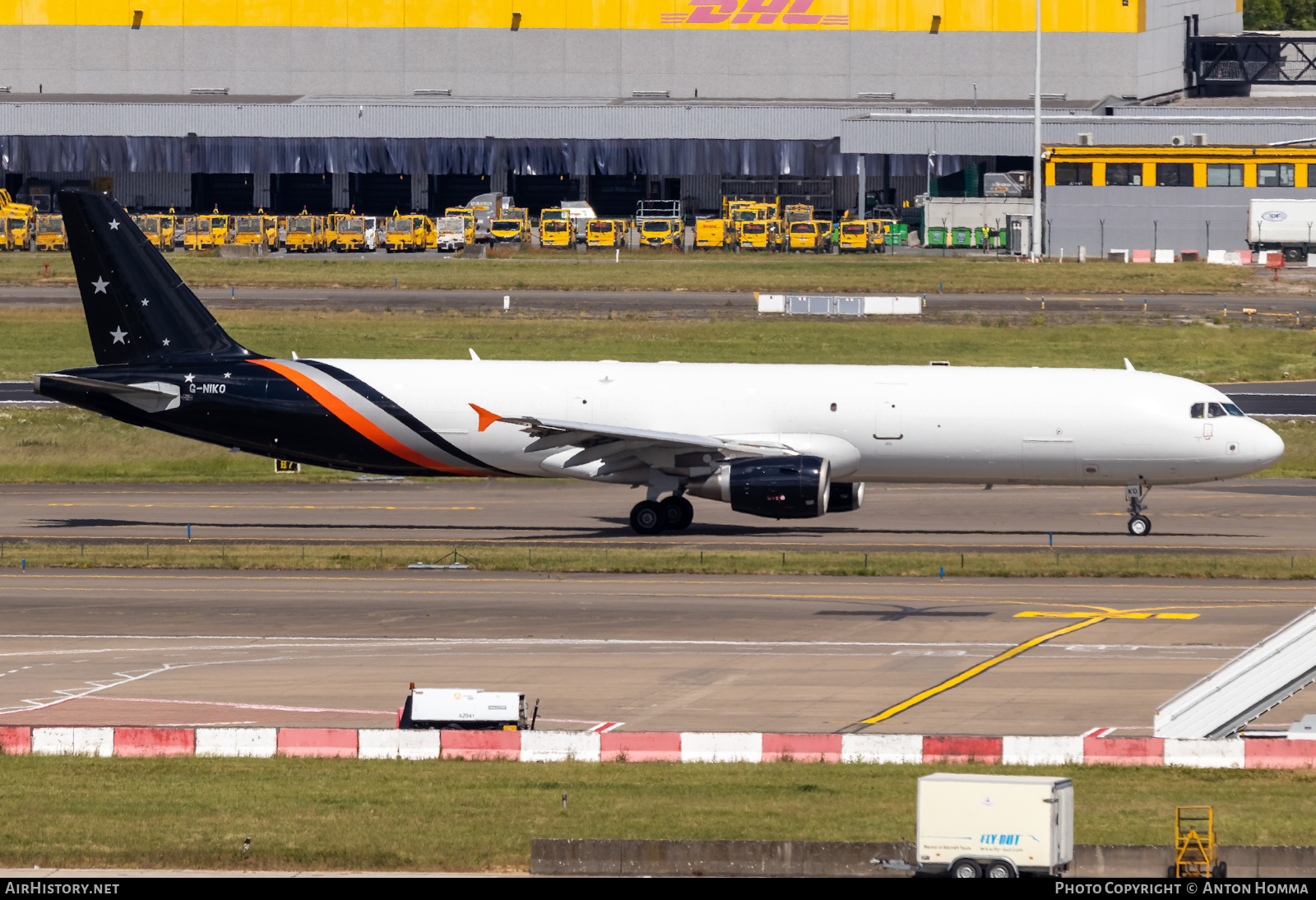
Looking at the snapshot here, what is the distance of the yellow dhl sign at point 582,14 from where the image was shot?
139 m

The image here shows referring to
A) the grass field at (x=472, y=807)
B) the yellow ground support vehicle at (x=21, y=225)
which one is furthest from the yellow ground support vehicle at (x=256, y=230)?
the grass field at (x=472, y=807)

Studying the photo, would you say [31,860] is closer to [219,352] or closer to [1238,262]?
[219,352]

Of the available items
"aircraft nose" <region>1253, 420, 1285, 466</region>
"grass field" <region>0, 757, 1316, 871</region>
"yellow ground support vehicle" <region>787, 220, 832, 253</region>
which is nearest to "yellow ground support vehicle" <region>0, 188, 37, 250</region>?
"yellow ground support vehicle" <region>787, 220, 832, 253</region>

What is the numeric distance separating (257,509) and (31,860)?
32549 millimetres

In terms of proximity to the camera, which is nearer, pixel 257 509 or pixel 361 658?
pixel 361 658

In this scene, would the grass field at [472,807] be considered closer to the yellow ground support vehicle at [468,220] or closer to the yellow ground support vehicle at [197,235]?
the yellow ground support vehicle at [197,235]

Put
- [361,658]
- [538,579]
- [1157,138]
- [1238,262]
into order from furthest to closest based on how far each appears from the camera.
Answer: [1157,138] → [1238,262] → [538,579] → [361,658]

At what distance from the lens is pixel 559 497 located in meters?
53.2

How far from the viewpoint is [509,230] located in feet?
415

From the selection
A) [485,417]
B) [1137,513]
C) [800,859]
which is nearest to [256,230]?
[485,417]

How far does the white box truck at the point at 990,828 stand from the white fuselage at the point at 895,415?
28.5m

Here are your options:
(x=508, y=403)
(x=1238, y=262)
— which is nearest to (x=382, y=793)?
(x=508, y=403)

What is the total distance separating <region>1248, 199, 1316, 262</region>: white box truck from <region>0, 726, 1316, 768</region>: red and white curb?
307 feet

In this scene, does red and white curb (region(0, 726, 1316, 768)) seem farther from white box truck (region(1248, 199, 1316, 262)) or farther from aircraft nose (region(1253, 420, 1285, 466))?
white box truck (region(1248, 199, 1316, 262))
